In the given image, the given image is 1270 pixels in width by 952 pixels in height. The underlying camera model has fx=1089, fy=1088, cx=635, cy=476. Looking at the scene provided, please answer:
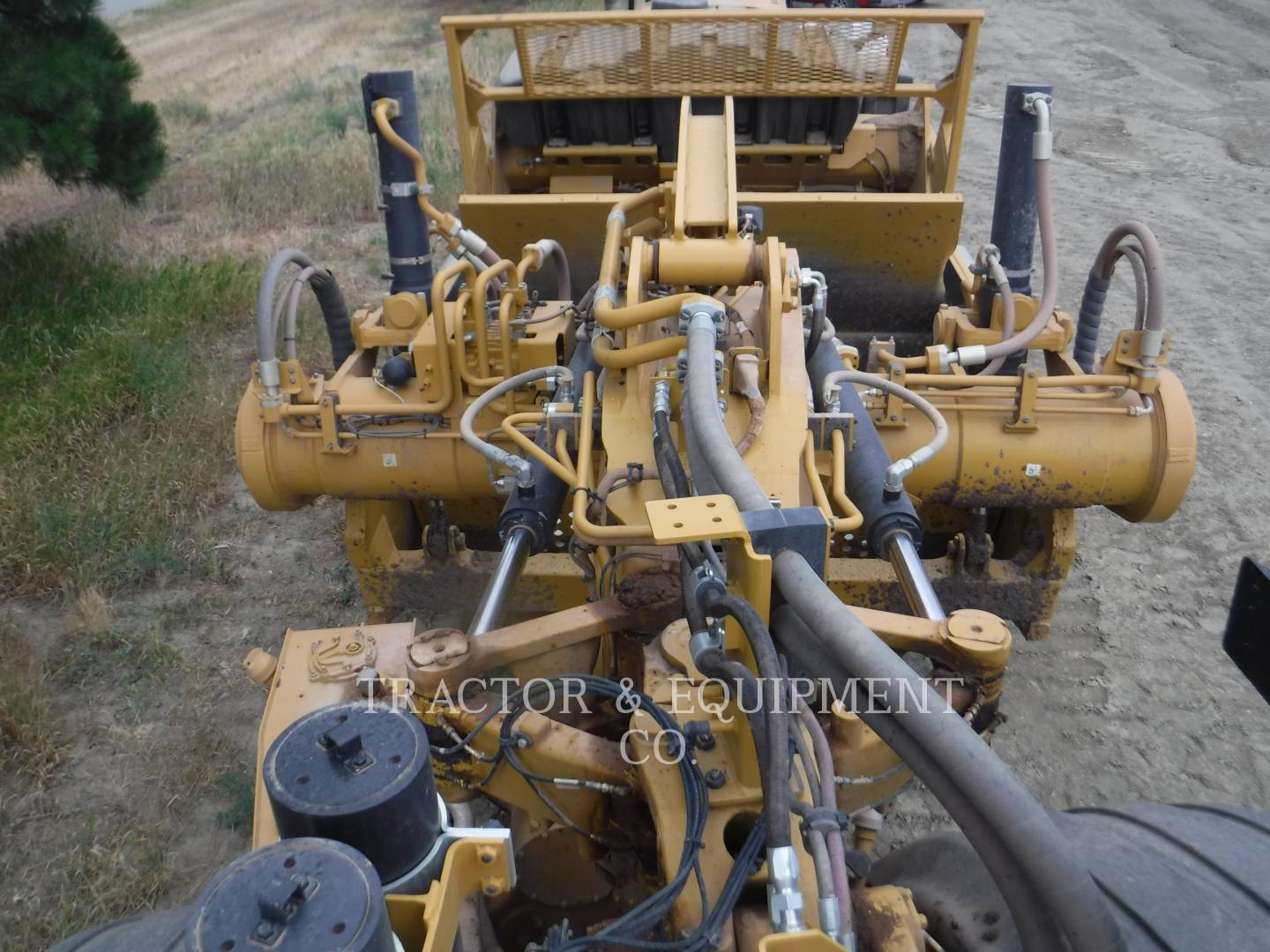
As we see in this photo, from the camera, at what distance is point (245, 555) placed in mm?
5035

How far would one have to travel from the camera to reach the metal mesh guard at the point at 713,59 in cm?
453

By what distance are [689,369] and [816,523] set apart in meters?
0.60

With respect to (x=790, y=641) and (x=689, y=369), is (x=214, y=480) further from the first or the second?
(x=790, y=641)

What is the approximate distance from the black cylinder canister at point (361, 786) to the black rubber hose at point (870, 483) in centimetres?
146

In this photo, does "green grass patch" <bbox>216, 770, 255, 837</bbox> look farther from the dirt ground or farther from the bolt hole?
the bolt hole

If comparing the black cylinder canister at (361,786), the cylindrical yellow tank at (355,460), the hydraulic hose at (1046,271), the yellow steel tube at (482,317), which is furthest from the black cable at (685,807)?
the hydraulic hose at (1046,271)

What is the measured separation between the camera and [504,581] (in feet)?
8.41

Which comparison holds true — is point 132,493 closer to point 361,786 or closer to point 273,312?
point 273,312

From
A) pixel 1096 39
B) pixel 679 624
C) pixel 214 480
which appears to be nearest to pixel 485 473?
pixel 679 624

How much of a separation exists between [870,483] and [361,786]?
1.64 metres

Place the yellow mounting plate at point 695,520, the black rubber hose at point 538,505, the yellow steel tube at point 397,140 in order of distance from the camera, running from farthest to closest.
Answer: the yellow steel tube at point 397,140 < the black rubber hose at point 538,505 < the yellow mounting plate at point 695,520

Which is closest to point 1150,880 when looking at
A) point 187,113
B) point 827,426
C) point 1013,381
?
point 827,426

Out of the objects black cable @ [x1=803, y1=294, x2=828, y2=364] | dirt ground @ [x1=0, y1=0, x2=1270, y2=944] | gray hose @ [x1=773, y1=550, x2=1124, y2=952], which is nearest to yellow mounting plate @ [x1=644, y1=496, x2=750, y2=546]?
gray hose @ [x1=773, y1=550, x2=1124, y2=952]

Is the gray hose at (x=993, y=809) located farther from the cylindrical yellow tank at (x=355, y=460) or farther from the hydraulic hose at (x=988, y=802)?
the cylindrical yellow tank at (x=355, y=460)
